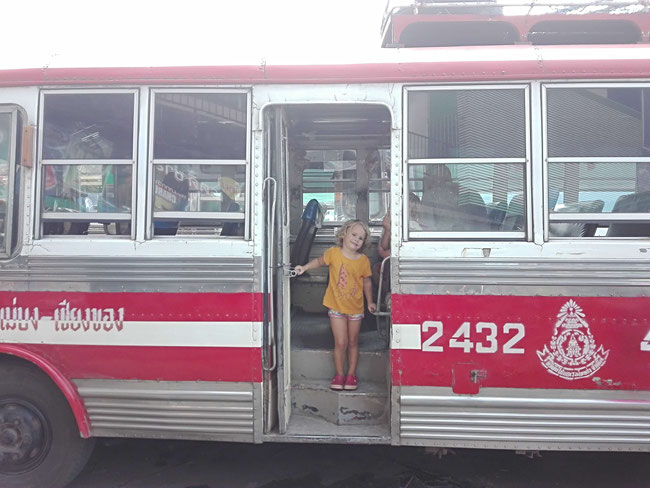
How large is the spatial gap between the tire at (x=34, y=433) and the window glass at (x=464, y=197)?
8.65 ft

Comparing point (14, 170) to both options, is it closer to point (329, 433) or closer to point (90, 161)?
point (90, 161)

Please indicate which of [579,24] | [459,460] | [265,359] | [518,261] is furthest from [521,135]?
[459,460]

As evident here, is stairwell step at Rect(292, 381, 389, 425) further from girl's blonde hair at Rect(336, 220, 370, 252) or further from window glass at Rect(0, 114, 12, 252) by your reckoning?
window glass at Rect(0, 114, 12, 252)

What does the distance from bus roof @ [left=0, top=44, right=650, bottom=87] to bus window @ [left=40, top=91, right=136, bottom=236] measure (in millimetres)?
144

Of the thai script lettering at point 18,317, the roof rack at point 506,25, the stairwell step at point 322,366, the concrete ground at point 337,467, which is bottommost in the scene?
the concrete ground at point 337,467

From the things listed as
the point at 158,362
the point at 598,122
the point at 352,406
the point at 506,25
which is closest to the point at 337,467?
the point at 352,406

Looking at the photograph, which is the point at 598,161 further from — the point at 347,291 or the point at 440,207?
the point at 347,291

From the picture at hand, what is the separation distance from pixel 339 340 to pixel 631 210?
207 cm

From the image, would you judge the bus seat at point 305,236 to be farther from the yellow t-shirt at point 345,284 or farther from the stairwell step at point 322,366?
the stairwell step at point 322,366

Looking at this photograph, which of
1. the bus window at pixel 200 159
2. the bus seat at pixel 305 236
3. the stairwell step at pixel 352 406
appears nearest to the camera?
the bus window at pixel 200 159

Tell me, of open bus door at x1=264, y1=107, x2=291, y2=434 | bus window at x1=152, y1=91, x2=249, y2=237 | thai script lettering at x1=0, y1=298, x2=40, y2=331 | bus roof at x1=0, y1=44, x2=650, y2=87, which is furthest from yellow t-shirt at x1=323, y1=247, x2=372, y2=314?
thai script lettering at x1=0, y1=298, x2=40, y2=331

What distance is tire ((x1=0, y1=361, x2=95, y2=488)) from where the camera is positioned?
348 cm

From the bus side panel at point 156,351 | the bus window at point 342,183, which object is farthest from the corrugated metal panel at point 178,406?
the bus window at point 342,183

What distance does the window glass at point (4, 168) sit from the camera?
3.41 m
